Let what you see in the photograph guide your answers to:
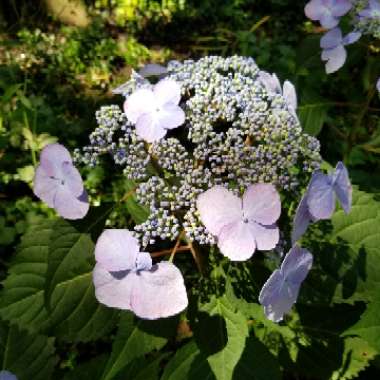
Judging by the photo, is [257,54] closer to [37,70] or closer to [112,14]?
[112,14]

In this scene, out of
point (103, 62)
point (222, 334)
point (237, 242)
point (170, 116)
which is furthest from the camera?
point (103, 62)

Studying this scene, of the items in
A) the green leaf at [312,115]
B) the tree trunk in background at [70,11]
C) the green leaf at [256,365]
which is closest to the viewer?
the green leaf at [256,365]

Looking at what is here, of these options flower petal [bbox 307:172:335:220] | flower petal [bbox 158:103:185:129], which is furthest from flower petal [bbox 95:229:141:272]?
flower petal [bbox 307:172:335:220]

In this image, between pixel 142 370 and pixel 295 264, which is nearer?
pixel 295 264

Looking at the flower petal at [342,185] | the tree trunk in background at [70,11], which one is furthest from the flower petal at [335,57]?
the tree trunk in background at [70,11]

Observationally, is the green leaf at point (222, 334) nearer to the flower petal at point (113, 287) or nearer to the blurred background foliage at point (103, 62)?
the flower petal at point (113, 287)

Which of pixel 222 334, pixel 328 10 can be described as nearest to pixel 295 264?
pixel 222 334

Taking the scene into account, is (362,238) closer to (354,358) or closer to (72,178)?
(354,358)
